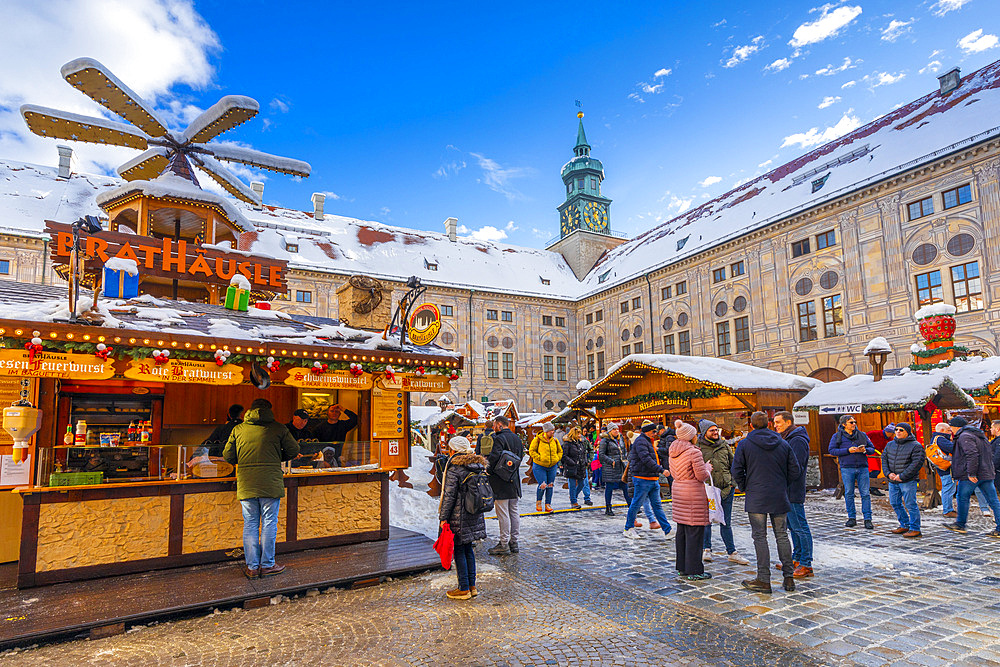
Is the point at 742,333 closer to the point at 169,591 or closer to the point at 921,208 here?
the point at 921,208

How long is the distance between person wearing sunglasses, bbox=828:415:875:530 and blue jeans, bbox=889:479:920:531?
49 cm

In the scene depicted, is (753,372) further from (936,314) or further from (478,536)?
(478,536)

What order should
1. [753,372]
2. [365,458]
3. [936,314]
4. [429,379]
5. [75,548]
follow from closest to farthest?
[75,548]
[365,458]
[429,379]
[936,314]
[753,372]

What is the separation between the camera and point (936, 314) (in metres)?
16.0

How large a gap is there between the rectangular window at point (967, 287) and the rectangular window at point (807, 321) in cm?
623

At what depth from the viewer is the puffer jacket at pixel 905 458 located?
9289 millimetres

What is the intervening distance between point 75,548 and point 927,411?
51.9 ft

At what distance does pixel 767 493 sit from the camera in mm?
6332

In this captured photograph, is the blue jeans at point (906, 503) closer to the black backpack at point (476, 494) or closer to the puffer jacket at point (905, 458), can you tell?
the puffer jacket at point (905, 458)

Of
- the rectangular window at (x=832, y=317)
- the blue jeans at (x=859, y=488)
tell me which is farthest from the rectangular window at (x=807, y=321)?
the blue jeans at (x=859, y=488)

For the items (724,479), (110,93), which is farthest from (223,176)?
(724,479)

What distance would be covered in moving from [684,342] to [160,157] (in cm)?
3057

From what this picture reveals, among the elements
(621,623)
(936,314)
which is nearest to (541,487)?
(621,623)

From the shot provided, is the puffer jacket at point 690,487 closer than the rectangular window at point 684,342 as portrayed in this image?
Yes
